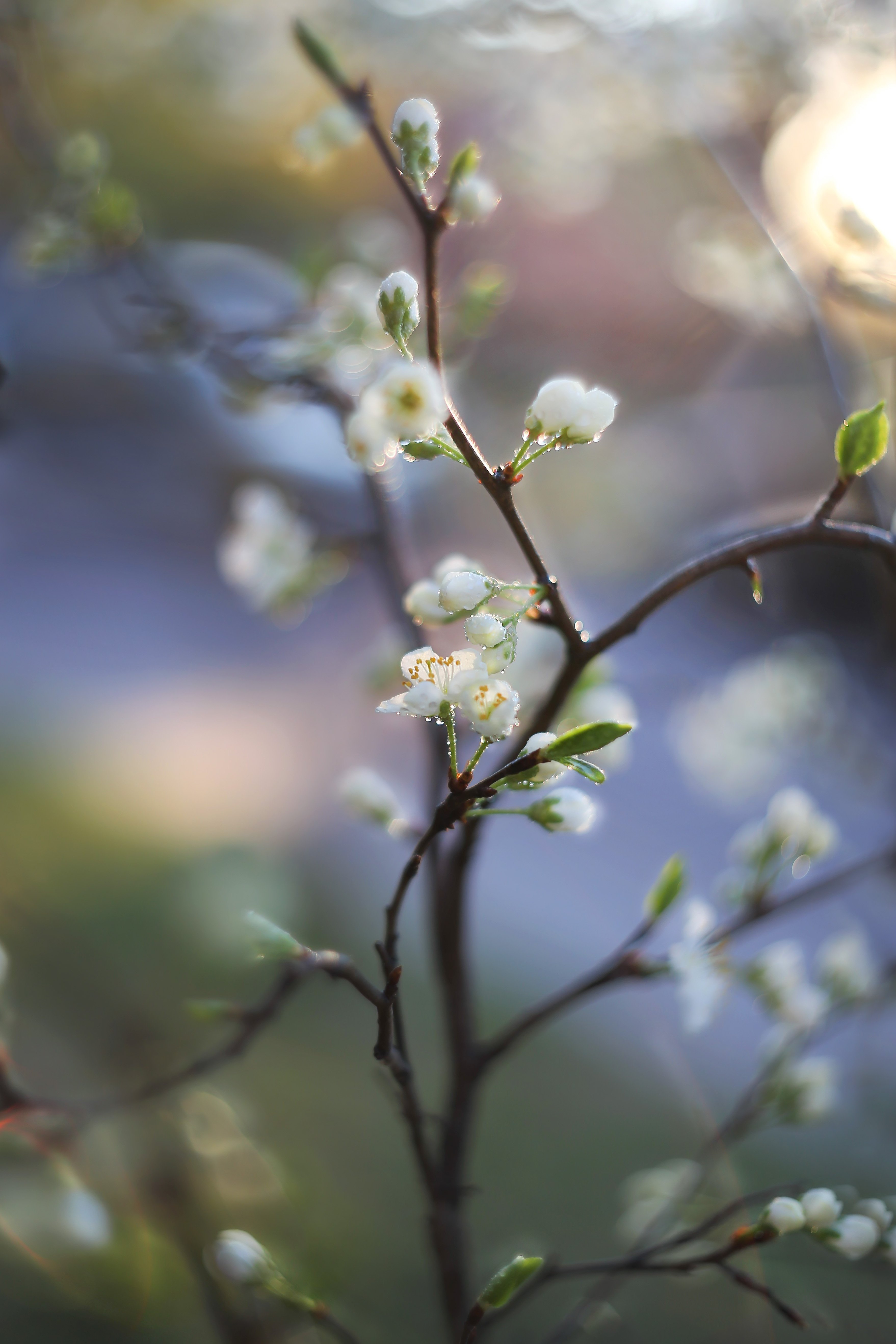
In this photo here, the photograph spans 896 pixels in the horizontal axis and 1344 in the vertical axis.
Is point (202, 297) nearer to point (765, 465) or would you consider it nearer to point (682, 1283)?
point (765, 465)

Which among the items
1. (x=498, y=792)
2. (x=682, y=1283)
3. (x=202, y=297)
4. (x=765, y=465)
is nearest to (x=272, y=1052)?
(x=682, y=1283)

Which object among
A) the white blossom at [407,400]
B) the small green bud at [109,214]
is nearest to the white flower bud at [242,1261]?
the white blossom at [407,400]

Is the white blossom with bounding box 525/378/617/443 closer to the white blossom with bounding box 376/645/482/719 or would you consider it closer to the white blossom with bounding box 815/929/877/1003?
the white blossom with bounding box 376/645/482/719

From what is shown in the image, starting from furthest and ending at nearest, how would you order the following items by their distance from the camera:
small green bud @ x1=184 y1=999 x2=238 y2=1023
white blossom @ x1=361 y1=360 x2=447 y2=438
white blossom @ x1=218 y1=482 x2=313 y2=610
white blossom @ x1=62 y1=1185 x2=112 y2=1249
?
white blossom @ x1=218 y1=482 x2=313 y2=610 → white blossom @ x1=62 y1=1185 x2=112 y2=1249 → small green bud @ x1=184 y1=999 x2=238 y2=1023 → white blossom @ x1=361 y1=360 x2=447 y2=438

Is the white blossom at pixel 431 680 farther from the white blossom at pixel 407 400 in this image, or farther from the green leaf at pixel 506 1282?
the green leaf at pixel 506 1282

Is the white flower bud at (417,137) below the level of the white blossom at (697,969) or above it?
above

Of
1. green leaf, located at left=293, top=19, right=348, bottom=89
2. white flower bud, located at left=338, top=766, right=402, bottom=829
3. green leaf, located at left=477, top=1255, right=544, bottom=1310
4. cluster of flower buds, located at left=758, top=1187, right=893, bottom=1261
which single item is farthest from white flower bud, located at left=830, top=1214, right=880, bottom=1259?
green leaf, located at left=293, top=19, right=348, bottom=89
